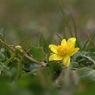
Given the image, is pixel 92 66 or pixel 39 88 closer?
pixel 39 88

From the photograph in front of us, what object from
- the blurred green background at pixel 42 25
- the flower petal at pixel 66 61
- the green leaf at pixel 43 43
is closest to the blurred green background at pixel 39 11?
the blurred green background at pixel 42 25

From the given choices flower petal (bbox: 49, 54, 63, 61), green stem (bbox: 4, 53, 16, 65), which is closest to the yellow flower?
flower petal (bbox: 49, 54, 63, 61)

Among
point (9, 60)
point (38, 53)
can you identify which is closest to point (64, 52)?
point (38, 53)

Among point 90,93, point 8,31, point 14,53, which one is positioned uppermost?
point 8,31

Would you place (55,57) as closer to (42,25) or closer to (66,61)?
(66,61)

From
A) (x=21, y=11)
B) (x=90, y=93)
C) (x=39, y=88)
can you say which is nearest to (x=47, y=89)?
(x=39, y=88)

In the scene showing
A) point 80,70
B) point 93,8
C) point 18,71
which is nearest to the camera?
point 18,71

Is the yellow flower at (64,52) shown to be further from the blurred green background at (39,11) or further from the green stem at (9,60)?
the blurred green background at (39,11)

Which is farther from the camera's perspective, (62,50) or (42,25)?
(42,25)

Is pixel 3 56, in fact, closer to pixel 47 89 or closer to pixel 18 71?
pixel 18 71

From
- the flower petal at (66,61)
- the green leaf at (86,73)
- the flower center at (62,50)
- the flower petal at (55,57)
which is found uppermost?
the flower center at (62,50)

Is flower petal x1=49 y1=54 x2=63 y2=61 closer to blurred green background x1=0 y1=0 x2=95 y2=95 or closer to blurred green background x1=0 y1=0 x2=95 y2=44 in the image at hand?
blurred green background x1=0 y1=0 x2=95 y2=95
